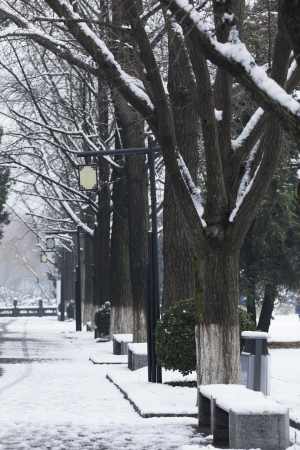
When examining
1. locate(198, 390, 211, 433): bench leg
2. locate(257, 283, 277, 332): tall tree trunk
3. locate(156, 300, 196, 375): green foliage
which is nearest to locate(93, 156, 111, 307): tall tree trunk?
locate(257, 283, 277, 332): tall tree trunk

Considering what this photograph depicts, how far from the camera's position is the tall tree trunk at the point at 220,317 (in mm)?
15828

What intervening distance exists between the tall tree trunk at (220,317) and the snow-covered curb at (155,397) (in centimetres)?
69

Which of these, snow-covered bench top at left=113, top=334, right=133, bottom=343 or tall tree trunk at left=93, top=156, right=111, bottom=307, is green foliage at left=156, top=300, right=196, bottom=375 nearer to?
snow-covered bench top at left=113, top=334, right=133, bottom=343

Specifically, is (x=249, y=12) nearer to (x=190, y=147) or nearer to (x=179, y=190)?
(x=190, y=147)

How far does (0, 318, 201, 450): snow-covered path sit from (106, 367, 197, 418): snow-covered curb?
0.58ft

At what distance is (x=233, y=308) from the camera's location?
52.3 ft

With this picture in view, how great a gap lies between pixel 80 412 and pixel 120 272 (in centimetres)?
1915

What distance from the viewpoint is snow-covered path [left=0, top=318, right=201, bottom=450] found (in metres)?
13.0

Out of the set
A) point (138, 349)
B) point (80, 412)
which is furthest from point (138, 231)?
point (80, 412)

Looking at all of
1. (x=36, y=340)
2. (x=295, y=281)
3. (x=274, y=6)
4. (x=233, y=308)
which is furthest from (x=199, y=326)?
(x=36, y=340)

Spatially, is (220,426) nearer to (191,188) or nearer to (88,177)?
(191,188)

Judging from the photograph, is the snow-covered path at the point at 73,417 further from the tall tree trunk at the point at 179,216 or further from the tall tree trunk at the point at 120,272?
the tall tree trunk at the point at 120,272

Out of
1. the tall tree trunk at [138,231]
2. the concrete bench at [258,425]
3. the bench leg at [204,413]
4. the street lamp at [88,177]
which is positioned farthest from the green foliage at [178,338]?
the street lamp at [88,177]

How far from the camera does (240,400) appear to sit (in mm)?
12766
